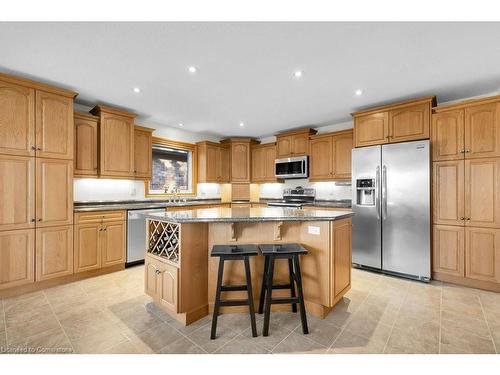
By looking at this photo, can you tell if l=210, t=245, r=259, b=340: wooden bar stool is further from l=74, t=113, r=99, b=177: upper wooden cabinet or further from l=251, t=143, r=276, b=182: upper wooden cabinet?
l=251, t=143, r=276, b=182: upper wooden cabinet

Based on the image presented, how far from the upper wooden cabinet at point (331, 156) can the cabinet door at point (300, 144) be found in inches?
4.4

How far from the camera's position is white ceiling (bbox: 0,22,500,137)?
1.96m

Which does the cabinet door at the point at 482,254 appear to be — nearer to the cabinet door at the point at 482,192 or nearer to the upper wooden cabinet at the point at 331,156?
the cabinet door at the point at 482,192

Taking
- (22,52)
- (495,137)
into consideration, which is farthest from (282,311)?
(22,52)

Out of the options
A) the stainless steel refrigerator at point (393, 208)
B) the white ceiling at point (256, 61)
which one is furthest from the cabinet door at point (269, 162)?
the stainless steel refrigerator at point (393, 208)

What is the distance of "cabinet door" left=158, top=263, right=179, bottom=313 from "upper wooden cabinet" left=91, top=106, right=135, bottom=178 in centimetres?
226

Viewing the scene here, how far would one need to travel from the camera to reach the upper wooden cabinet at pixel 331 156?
4352mm

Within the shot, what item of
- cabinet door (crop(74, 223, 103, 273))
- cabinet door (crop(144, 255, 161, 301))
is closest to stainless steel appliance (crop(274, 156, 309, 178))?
cabinet door (crop(144, 255, 161, 301))

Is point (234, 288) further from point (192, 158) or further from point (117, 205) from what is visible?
point (192, 158)

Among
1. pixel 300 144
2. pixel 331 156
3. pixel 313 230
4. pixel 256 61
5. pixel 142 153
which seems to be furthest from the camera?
pixel 300 144

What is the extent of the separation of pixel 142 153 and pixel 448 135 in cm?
479

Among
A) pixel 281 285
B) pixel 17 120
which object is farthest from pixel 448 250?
pixel 17 120

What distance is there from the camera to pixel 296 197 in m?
5.26
